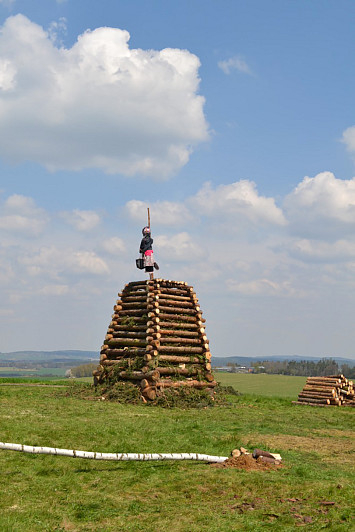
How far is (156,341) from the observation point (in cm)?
2091

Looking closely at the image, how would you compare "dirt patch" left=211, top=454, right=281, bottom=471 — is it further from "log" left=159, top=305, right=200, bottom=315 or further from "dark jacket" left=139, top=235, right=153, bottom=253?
"dark jacket" left=139, top=235, right=153, bottom=253

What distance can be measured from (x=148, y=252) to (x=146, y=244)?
0.49 meters

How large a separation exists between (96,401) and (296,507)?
13334mm

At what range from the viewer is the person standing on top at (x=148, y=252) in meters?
25.2

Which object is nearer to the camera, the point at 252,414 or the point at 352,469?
the point at 352,469

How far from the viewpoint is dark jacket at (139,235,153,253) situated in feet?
83.4

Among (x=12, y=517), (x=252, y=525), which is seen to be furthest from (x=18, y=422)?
(x=252, y=525)

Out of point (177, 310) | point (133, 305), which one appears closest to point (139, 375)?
point (177, 310)

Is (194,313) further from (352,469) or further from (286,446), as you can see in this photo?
(352,469)

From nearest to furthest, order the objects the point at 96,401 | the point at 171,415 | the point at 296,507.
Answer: the point at 296,507 < the point at 171,415 < the point at 96,401

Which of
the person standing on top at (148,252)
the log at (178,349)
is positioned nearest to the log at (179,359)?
the log at (178,349)

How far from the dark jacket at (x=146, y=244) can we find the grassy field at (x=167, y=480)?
11944 mm

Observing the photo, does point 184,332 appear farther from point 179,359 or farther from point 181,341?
point 179,359

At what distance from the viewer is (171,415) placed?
16.3 m
